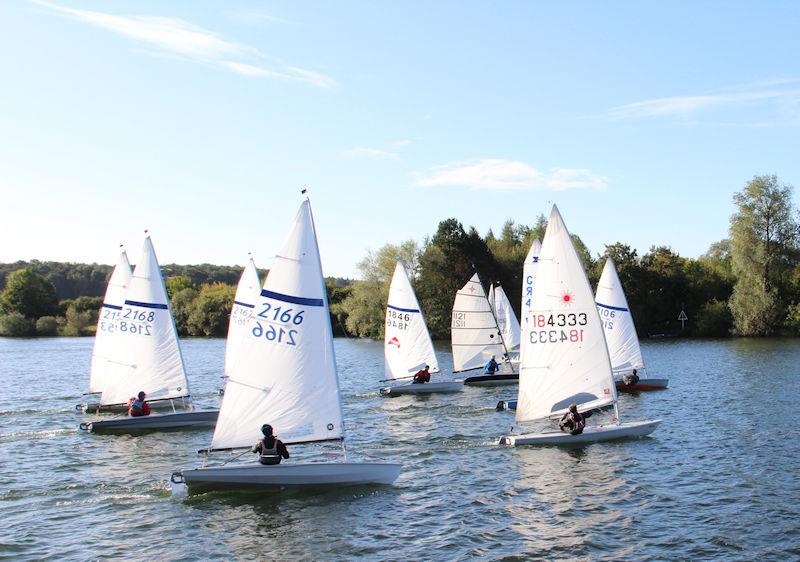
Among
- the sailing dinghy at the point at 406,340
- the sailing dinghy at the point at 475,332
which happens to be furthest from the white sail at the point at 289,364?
the sailing dinghy at the point at 475,332

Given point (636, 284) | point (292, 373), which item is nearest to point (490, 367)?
point (292, 373)

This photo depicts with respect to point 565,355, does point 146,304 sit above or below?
above

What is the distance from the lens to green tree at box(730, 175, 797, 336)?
254 feet

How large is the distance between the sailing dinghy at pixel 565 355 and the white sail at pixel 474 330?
18756mm

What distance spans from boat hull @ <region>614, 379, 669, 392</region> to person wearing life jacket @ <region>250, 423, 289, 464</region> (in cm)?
2362

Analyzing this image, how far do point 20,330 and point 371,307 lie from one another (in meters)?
61.7

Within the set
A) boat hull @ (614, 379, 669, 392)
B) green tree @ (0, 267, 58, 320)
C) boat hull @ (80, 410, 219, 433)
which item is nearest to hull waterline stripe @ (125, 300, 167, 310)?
boat hull @ (80, 410, 219, 433)

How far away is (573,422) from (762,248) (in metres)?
59.8

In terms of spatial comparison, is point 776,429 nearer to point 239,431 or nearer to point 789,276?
point 239,431

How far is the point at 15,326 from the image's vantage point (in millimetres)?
120812

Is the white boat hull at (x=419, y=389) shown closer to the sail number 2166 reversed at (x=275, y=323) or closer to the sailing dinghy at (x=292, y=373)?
the sailing dinghy at (x=292, y=373)

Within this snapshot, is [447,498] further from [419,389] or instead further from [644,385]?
[644,385]

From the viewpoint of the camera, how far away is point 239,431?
20.3m

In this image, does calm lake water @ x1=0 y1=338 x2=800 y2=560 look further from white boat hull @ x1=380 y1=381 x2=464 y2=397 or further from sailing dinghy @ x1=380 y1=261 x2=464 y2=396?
sailing dinghy @ x1=380 y1=261 x2=464 y2=396
